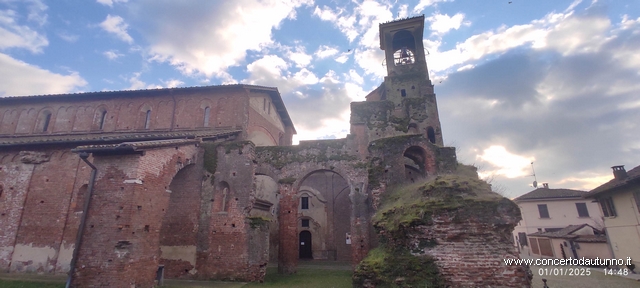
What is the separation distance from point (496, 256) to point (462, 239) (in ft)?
2.57

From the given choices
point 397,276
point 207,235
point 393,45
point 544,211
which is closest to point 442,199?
point 397,276

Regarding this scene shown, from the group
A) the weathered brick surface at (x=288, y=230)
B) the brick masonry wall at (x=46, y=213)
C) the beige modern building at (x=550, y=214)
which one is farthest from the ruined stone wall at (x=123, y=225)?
the beige modern building at (x=550, y=214)

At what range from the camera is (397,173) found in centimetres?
1168

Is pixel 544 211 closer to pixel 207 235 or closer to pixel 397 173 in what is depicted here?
pixel 397 173

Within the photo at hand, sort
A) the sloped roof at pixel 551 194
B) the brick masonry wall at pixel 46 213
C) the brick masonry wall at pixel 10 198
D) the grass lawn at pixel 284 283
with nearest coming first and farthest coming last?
the grass lawn at pixel 284 283
the brick masonry wall at pixel 46 213
the brick masonry wall at pixel 10 198
the sloped roof at pixel 551 194

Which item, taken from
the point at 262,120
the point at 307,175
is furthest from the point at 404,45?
the point at 307,175

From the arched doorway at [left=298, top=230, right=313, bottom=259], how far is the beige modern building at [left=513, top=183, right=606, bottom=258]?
19.4m

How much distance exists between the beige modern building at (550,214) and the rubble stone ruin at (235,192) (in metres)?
19.3

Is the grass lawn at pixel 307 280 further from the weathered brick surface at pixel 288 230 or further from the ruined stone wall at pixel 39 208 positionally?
the ruined stone wall at pixel 39 208

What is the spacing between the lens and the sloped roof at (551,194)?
2872 centimetres

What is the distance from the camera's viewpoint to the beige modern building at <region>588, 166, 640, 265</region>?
603 inches

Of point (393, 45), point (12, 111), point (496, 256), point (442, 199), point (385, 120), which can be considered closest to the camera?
point (496, 256)

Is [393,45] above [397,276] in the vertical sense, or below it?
above

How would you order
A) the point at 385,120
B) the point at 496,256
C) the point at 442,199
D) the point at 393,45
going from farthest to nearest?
the point at 393,45 → the point at 385,120 → the point at 442,199 → the point at 496,256
